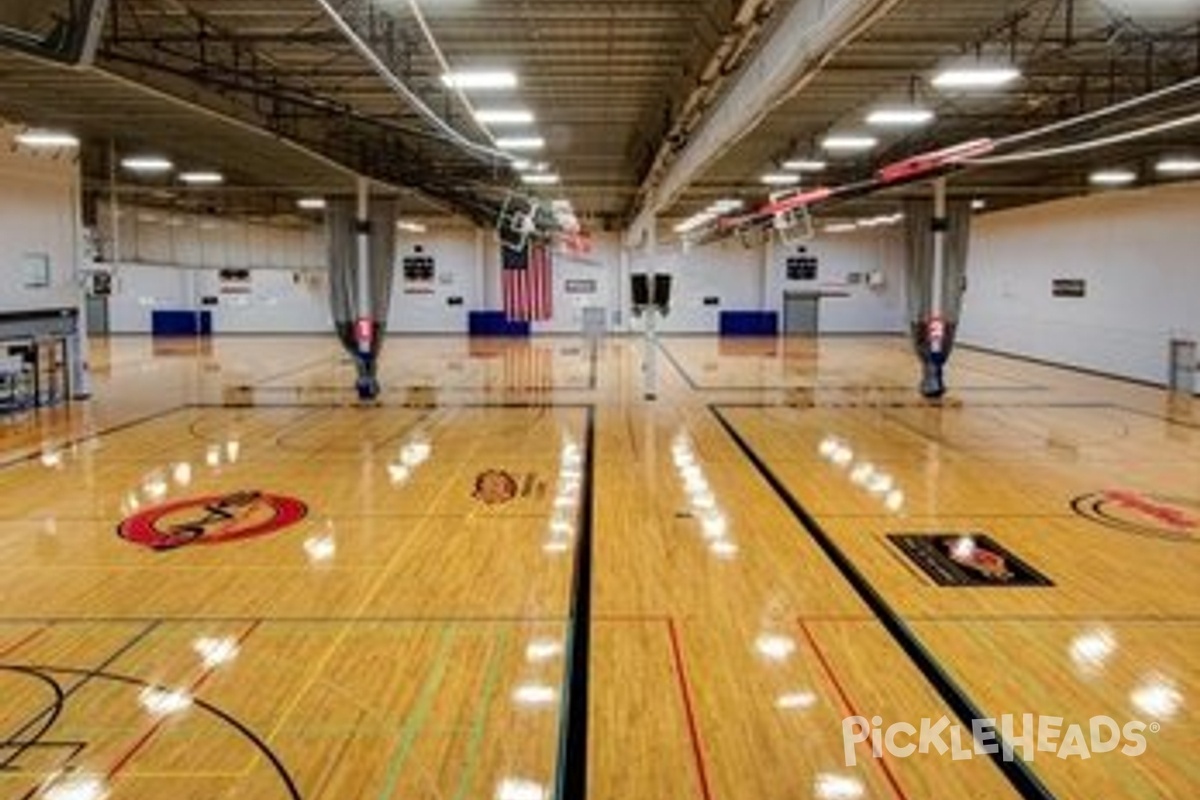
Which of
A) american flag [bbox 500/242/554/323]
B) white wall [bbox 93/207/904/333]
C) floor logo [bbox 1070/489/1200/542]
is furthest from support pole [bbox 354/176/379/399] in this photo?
white wall [bbox 93/207/904/333]

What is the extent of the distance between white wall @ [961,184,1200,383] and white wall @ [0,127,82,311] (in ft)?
77.0

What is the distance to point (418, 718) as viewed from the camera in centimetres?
632

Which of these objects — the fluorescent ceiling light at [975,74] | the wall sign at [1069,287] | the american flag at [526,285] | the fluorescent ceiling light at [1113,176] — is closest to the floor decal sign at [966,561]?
the fluorescent ceiling light at [975,74]

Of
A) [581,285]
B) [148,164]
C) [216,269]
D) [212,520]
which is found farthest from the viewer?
[581,285]

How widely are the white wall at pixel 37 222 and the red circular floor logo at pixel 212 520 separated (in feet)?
31.0

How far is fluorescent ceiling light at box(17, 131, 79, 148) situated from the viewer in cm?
1856

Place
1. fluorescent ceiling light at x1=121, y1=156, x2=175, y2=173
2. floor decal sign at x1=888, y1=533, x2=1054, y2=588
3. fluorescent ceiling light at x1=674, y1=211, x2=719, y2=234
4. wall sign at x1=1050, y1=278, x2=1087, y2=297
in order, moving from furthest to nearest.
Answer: fluorescent ceiling light at x1=674, y1=211, x2=719, y2=234 → wall sign at x1=1050, y1=278, x2=1087, y2=297 → fluorescent ceiling light at x1=121, y1=156, x2=175, y2=173 → floor decal sign at x1=888, y1=533, x2=1054, y2=588

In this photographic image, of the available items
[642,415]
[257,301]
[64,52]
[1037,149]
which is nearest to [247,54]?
[64,52]

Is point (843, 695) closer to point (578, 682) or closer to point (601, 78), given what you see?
point (578, 682)

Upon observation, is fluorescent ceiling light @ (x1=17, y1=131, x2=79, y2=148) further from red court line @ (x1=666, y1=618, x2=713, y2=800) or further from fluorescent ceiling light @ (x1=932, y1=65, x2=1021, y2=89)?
red court line @ (x1=666, y1=618, x2=713, y2=800)

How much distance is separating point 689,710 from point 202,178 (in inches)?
853

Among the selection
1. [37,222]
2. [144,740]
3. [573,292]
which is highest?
[37,222]

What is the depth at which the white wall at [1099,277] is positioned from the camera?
2392 centimetres

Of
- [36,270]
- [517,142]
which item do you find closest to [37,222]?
[36,270]
